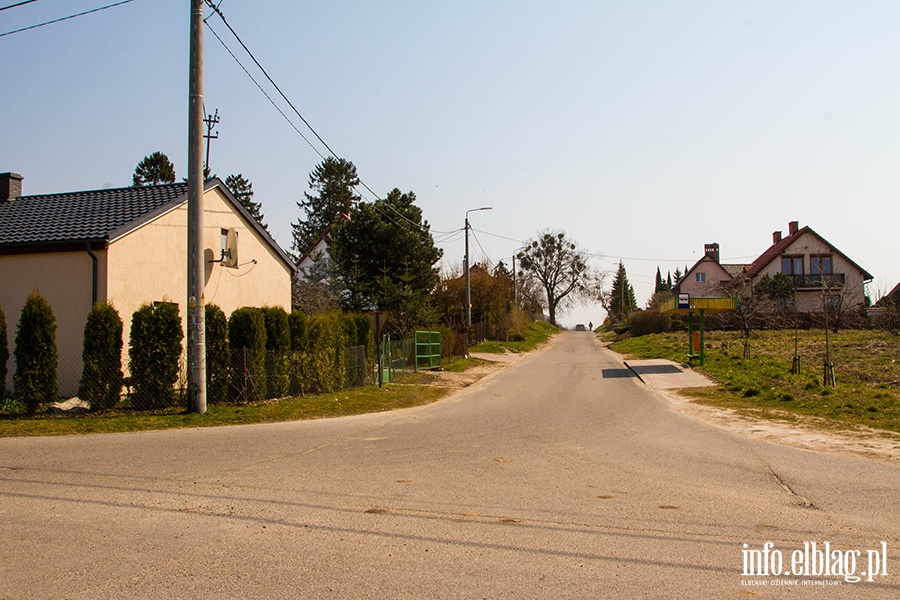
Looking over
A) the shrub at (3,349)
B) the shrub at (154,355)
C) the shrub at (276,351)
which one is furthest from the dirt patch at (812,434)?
the shrub at (3,349)

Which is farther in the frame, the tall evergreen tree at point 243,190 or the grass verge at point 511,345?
the tall evergreen tree at point 243,190

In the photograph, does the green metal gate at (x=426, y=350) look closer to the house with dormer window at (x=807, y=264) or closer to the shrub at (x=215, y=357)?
the shrub at (x=215, y=357)

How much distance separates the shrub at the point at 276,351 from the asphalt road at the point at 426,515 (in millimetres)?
4913

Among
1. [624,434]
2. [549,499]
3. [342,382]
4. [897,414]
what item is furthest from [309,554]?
[342,382]

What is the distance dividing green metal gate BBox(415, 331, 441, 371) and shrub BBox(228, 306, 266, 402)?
12121 millimetres

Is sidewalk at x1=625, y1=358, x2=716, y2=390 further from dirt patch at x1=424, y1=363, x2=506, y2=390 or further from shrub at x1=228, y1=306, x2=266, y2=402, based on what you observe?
shrub at x1=228, y1=306, x2=266, y2=402

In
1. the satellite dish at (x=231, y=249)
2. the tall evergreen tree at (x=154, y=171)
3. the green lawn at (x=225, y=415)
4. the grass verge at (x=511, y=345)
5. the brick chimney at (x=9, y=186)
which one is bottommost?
the green lawn at (x=225, y=415)

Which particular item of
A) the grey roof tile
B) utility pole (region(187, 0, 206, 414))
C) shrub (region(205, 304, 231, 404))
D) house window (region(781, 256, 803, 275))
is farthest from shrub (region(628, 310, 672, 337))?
utility pole (region(187, 0, 206, 414))

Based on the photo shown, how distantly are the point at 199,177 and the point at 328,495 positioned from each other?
9472 mm

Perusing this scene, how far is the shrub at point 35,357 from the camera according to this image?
1451 centimetres

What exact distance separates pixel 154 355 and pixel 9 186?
36.8 ft

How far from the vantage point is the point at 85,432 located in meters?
13.1

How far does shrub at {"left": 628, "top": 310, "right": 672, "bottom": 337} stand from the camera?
198 feet

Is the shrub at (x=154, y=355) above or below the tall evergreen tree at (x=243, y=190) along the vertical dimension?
below
